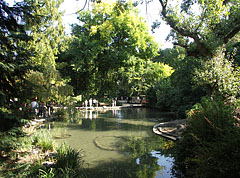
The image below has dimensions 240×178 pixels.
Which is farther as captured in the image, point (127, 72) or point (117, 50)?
point (117, 50)

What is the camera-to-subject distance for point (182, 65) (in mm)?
13883

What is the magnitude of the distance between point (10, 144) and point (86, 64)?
17.5 m

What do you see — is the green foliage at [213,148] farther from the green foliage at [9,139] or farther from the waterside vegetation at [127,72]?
the green foliage at [9,139]

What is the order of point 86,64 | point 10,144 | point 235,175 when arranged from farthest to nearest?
point 86,64, point 10,144, point 235,175

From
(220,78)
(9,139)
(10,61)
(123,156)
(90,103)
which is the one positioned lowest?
(123,156)

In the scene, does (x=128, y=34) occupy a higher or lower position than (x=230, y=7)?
higher

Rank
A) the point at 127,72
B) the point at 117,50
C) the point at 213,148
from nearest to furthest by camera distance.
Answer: the point at 213,148, the point at 127,72, the point at 117,50

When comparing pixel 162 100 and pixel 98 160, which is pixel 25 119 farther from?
pixel 162 100

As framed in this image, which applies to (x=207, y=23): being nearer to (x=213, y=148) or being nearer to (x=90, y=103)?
(x=213, y=148)

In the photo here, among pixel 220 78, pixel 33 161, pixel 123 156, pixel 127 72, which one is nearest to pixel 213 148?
pixel 123 156

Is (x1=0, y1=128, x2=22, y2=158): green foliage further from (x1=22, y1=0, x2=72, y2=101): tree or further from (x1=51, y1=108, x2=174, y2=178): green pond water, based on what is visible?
(x1=22, y1=0, x2=72, y2=101): tree

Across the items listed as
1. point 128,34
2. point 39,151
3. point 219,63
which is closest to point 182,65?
point 219,63

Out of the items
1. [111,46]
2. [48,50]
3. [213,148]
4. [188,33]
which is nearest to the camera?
[213,148]

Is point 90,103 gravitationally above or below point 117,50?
below
